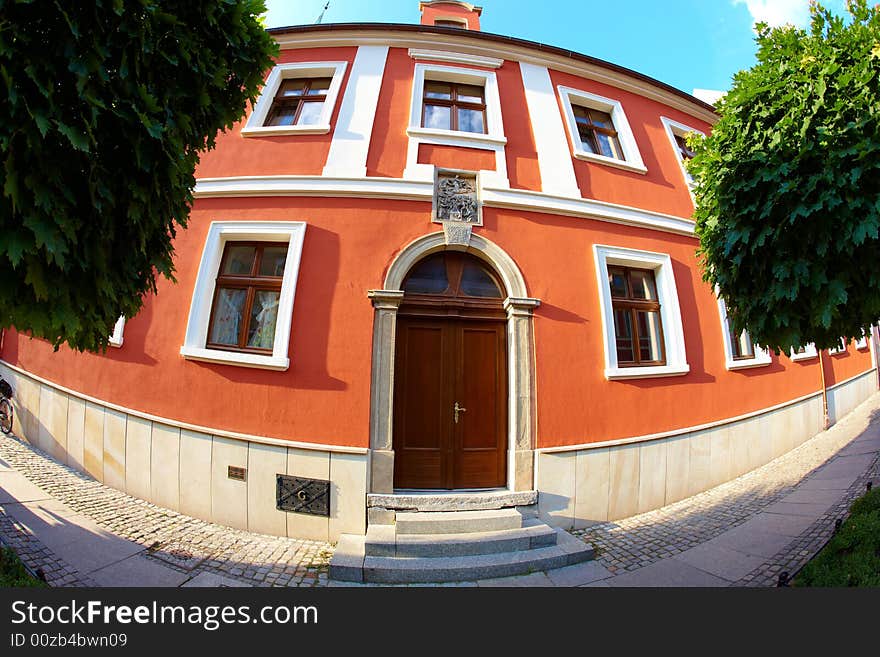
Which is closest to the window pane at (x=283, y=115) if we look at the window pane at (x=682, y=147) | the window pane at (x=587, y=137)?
the window pane at (x=587, y=137)

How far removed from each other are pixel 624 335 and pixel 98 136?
6.31m

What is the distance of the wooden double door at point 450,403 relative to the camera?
4.58m

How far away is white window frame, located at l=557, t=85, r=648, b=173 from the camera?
18.3ft

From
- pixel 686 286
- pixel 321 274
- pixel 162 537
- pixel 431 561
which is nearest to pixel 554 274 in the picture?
pixel 686 286

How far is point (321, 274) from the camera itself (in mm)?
4547

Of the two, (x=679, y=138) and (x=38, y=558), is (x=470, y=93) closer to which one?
(x=679, y=138)

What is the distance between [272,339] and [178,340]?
1.39m

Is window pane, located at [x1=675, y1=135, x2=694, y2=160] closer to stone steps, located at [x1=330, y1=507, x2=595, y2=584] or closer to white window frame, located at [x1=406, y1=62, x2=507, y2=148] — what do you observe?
white window frame, located at [x1=406, y1=62, x2=507, y2=148]

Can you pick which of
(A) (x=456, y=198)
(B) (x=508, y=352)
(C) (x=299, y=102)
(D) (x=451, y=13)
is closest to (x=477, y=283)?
(B) (x=508, y=352)

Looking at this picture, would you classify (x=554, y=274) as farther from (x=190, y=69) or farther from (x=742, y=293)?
(x=190, y=69)

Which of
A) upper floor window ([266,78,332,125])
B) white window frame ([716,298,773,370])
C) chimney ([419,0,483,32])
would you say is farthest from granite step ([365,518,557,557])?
chimney ([419,0,483,32])

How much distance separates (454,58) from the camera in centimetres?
578

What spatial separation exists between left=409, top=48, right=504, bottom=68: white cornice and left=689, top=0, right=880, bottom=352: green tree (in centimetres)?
394

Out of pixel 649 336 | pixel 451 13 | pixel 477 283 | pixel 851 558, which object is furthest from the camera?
pixel 451 13
